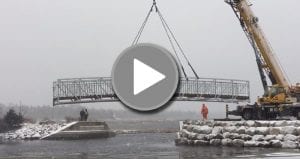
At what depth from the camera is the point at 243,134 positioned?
23.3 metres

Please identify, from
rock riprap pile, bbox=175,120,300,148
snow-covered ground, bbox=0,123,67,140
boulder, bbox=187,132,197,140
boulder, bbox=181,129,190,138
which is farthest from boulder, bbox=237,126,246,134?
snow-covered ground, bbox=0,123,67,140

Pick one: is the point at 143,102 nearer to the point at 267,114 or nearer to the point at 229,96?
the point at 267,114

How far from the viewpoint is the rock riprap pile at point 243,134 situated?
21.8 metres

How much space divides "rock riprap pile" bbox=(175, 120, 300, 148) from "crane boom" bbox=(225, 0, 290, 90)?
371 inches

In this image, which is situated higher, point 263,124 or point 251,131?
point 263,124

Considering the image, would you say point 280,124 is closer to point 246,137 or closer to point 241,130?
point 246,137

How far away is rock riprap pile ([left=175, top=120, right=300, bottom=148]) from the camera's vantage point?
2177 cm

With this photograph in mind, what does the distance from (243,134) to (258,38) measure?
11.9m

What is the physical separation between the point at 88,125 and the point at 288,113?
20.9 meters

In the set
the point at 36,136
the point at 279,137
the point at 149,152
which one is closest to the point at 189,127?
the point at 149,152

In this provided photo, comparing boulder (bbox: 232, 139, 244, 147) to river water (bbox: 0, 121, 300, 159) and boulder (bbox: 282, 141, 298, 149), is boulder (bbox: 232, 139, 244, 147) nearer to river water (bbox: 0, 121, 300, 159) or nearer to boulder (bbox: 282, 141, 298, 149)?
river water (bbox: 0, 121, 300, 159)

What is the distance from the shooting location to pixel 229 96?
4478 cm

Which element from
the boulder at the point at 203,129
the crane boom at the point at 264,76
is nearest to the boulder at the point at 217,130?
the boulder at the point at 203,129

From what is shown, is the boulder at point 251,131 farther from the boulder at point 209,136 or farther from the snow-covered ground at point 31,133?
the snow-covered ground at point 31,133
